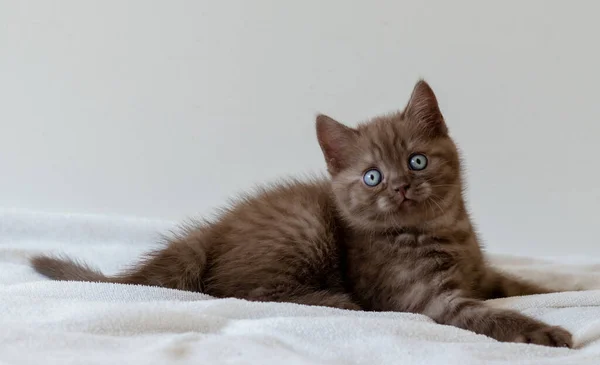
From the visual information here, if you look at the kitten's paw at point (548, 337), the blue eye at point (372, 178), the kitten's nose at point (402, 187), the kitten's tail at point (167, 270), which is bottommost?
the kitten's paw at point (548, 337)

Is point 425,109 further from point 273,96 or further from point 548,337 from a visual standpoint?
point 273,96

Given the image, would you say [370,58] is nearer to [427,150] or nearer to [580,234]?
[427,150]

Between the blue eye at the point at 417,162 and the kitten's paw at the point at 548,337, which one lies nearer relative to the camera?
the kitten's paw at the point at 548,337

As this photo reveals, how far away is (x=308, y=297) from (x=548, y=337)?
1.81 feet

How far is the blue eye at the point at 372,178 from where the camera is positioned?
63.1 inches

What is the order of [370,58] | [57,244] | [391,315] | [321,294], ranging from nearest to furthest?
[391,315], [321,294], [57,244], [370,58]

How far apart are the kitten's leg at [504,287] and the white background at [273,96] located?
2.36ft

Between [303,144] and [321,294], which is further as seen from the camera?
[303,144]

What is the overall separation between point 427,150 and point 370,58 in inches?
33.5

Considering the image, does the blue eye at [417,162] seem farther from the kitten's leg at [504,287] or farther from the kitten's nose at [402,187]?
the kitten's leg at [504,287]

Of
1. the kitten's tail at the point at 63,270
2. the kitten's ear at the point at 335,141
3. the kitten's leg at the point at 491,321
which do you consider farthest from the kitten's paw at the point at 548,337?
the kitten's tail at the point at 63,270

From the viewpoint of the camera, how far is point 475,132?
237cm

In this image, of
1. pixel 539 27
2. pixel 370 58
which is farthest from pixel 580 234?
pixel 370 58

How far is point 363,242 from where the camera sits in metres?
1.64
